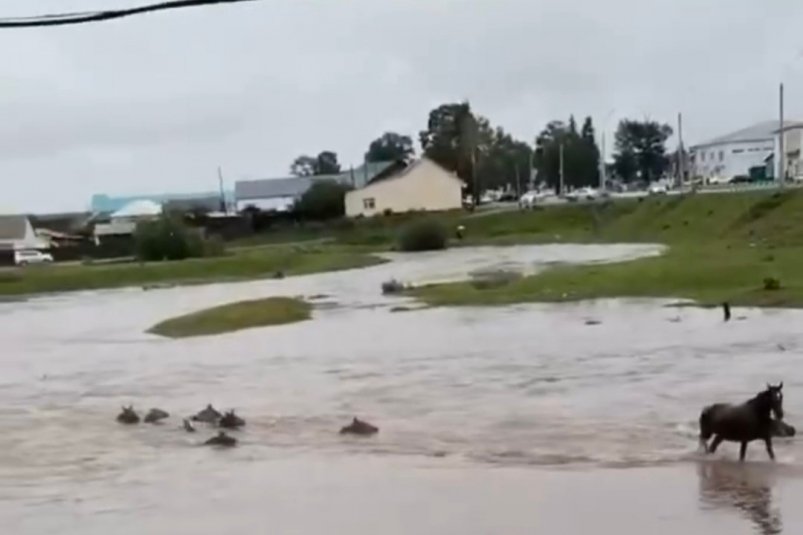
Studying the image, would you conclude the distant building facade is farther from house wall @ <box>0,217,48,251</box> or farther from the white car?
the white car

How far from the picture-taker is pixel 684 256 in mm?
63062

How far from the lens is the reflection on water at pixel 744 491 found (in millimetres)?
Answer: 16938

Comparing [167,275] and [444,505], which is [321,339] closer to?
[444,505]

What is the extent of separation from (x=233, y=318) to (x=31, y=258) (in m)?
65.6

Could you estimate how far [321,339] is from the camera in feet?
142

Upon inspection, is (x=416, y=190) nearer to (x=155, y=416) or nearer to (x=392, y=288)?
(x=392, y=288)

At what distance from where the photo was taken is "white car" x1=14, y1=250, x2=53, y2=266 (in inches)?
4275

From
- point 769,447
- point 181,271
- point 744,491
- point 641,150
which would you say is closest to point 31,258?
point 181,271

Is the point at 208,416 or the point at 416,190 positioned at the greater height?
the point at 416,190

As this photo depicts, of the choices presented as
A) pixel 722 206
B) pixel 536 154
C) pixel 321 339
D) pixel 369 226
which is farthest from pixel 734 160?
pixel 321 339

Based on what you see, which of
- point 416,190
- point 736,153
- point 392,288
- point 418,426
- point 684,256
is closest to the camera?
point 418,426

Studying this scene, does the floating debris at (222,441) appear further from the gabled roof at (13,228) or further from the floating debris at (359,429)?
the gabled roof at (13,228)

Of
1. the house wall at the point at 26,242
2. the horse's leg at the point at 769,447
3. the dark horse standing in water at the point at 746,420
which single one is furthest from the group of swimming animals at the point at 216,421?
the house wall at the point at 26,242

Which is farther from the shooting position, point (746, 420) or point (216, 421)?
point (216, 421)
